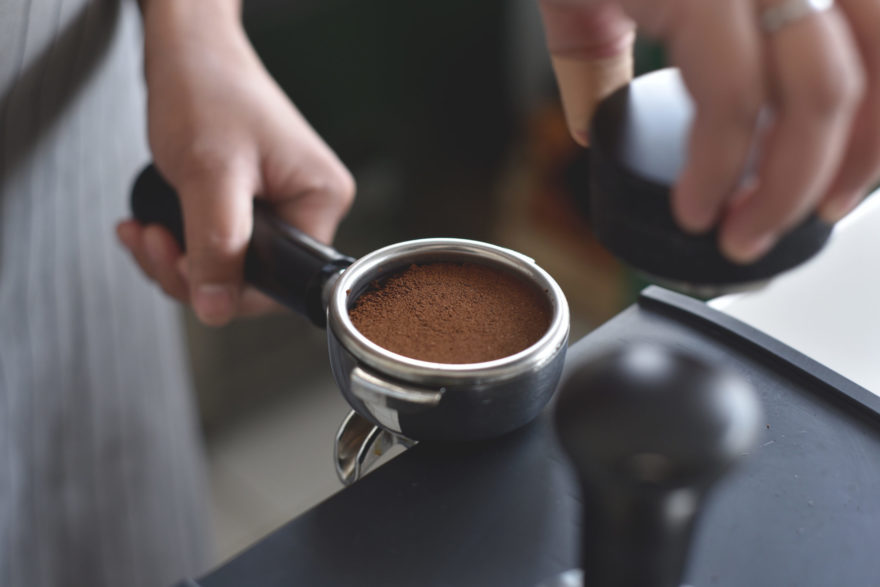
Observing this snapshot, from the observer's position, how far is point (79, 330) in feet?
2.87

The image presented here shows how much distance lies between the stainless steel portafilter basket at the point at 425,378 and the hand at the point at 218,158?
6.9 inches

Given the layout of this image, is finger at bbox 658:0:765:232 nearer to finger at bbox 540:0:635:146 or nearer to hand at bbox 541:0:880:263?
hand at bbox 541:0:880:263

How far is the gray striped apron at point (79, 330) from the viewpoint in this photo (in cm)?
74

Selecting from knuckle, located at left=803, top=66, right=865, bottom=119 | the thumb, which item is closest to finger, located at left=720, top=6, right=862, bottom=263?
knuckle, located at left=803, top=66, right=865, bottom=119

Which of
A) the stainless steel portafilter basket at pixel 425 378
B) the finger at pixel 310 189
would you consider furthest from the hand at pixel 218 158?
the stainless steel portafilter basket at pixel 425 378

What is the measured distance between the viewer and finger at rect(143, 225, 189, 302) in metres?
0.76

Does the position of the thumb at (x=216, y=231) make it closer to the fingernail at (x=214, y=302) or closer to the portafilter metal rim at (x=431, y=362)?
the fingernail at (x=214, y=302)

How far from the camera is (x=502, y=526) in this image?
42 cm

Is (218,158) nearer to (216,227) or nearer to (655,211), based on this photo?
(216,227)

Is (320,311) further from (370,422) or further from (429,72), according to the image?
(429,72)

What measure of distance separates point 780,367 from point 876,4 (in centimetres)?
23

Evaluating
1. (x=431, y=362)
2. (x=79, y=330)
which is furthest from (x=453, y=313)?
(x=79, y=330)

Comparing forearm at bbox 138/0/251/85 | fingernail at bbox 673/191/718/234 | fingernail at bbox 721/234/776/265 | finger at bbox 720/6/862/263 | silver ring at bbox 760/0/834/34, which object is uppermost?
silver ring at bbox 760/0/834/34

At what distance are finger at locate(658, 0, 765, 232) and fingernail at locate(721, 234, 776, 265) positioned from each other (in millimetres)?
11
